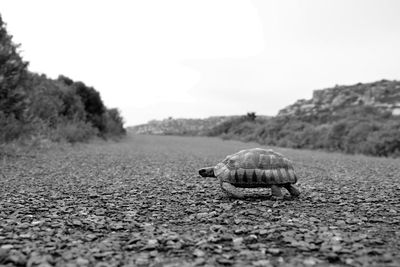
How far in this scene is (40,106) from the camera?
22250mm

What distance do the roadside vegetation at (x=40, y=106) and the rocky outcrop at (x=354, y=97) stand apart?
92.3 feet

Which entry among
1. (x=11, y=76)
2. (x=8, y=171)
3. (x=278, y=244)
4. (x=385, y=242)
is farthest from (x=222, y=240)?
(x=11, y=76)

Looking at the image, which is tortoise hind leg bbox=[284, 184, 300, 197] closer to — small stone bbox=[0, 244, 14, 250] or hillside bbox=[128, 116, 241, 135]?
small stone bbox=[0, 244, 14, 250]

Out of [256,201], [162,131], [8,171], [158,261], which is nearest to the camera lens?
[158,261]

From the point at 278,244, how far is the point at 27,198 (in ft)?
13.9

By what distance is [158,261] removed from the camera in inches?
127

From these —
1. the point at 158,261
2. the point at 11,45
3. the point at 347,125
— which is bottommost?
the point at 158,261

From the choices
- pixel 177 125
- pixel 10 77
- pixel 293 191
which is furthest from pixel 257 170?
pixel 177 125

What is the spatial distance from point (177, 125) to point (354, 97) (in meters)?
47.3

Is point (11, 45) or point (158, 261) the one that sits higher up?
point (11, 45)

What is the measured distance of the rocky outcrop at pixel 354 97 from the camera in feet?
162

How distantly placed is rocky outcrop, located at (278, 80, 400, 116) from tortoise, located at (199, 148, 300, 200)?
130 ft

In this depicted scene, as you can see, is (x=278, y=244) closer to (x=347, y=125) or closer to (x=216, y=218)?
(x=216, y=218)

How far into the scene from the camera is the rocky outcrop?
49.4 metres
